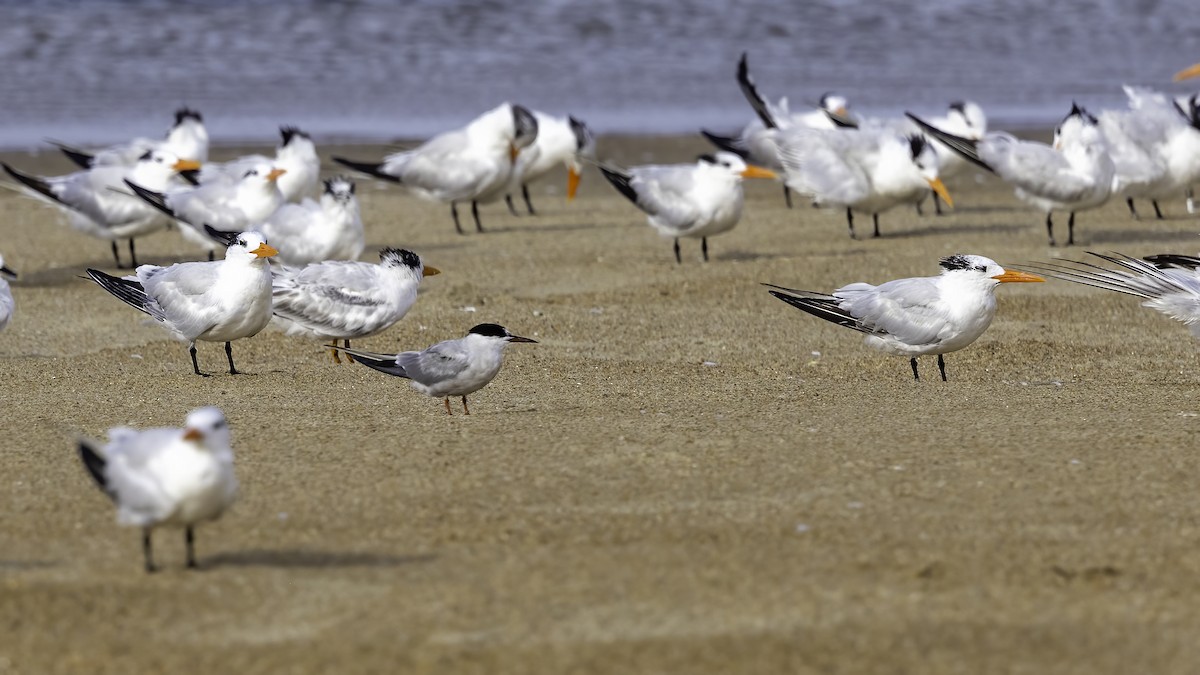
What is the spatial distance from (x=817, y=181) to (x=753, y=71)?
9959 mm

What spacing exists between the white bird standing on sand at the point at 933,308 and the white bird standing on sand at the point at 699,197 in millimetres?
3545

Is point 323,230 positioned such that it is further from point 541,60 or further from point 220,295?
point 541,60

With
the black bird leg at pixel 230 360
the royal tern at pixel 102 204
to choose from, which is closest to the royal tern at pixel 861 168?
the royal tern at pixel 102 204

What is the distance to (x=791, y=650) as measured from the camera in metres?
3.82

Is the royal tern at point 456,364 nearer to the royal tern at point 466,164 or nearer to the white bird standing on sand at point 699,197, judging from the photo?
the white bird standing on sand at point 699,197

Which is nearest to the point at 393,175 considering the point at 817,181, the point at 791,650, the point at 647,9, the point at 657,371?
the point at 817,181

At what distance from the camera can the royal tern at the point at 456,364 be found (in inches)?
242

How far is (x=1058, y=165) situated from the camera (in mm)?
10711

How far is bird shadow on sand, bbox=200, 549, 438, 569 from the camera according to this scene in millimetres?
4434

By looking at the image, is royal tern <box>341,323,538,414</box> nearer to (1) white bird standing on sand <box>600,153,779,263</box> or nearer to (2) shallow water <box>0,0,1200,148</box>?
(1) white bird standing on sand <box>600,153,779,263</box>

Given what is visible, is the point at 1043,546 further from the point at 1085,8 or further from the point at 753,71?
the point at 1085,8

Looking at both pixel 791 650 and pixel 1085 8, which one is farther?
pixel 1085 8

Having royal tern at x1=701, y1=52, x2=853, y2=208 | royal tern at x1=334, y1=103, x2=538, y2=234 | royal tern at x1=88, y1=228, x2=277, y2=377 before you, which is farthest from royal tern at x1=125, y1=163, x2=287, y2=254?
royal tern at x1=701, y1=52, x2=853, y2=208

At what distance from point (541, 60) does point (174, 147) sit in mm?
9552
